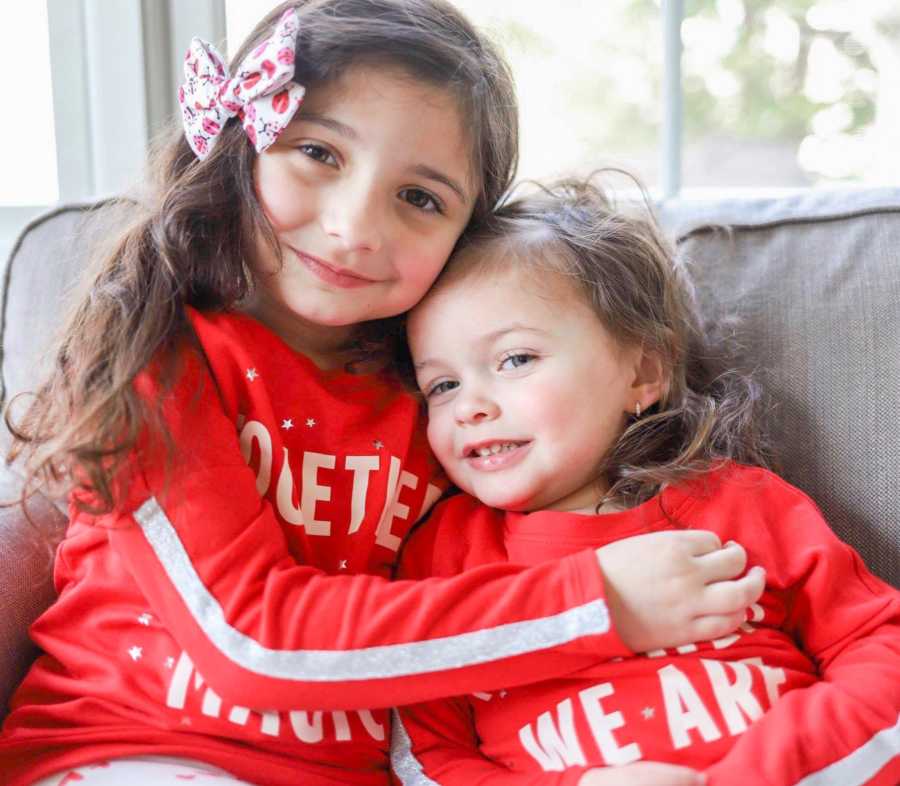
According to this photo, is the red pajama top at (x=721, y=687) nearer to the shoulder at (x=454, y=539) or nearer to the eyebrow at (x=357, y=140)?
the shoulder at (x=454, y=539)

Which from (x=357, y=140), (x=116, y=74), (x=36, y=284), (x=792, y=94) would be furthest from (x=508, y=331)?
(x=792, y=94)

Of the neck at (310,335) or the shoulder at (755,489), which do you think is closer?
the shoulder at (755,489)

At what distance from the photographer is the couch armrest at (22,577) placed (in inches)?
42.2

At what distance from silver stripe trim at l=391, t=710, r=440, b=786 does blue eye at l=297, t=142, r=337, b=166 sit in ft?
1.90

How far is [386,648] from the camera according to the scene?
895mm

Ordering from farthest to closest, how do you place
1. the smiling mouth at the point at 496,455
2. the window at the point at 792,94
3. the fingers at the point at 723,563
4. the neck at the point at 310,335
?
the window at the point at 792,94, the neck at the point at 310,335, the smiling mouth at the point at 496,455, the fingers at the point at 723,563

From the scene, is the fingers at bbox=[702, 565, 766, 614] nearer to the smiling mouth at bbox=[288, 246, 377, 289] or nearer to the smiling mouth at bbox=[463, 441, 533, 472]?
the smiling mouth at bbox=[463, 441, 533, 472]

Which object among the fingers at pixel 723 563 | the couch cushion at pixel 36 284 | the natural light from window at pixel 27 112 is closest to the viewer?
the fingers at pixel 723 563

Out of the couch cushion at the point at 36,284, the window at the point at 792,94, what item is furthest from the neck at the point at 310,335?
the window at the point at 792,94

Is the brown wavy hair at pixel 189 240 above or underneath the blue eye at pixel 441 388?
above

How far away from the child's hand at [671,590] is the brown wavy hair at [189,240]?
444mm

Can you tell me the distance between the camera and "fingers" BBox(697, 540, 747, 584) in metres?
0.96

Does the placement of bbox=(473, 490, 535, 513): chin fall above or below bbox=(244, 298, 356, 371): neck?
below

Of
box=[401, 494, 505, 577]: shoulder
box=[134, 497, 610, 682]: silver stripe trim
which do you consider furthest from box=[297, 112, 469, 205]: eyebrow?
box=[134, 497, 610, 682]: silver stripe trim
